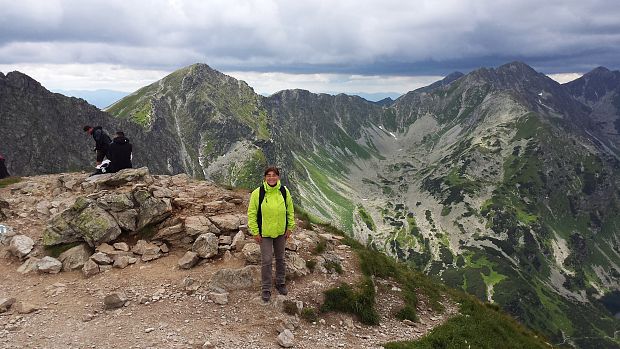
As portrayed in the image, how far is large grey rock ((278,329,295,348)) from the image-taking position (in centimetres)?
1603

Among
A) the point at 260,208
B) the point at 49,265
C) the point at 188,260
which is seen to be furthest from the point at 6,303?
the point at 260,208

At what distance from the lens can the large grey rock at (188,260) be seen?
20.5 m

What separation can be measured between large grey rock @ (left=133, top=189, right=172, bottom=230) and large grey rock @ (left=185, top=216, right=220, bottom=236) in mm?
1537

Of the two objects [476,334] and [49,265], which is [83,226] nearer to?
[49,265]

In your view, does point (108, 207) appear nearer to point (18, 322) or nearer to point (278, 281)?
point (18, 322)

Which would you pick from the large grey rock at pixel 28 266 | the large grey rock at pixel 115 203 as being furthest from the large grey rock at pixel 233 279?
the large grey rock at pixel 28 266

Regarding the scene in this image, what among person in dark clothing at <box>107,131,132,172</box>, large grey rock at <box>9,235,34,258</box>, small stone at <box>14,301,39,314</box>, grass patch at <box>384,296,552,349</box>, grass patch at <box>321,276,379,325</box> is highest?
person in dark clothing at <box>107,131,132,172</box>

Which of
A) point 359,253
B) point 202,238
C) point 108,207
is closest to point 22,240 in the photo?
point 108,207

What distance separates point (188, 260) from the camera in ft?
67.5

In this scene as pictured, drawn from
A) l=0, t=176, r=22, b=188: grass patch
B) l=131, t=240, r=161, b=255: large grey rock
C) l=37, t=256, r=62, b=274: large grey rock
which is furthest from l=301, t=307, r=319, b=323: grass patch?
l=0, t=176, r=22, b=188: grass patch

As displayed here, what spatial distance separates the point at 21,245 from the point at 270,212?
49.0 ft

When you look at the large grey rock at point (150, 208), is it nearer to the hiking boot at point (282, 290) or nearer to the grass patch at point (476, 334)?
the hiking boot at point (282, 290)

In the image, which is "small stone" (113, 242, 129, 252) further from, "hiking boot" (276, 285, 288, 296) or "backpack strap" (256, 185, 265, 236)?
"hiking boot" (276, 285, 288, 296)

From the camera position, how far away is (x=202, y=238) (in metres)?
21.6
